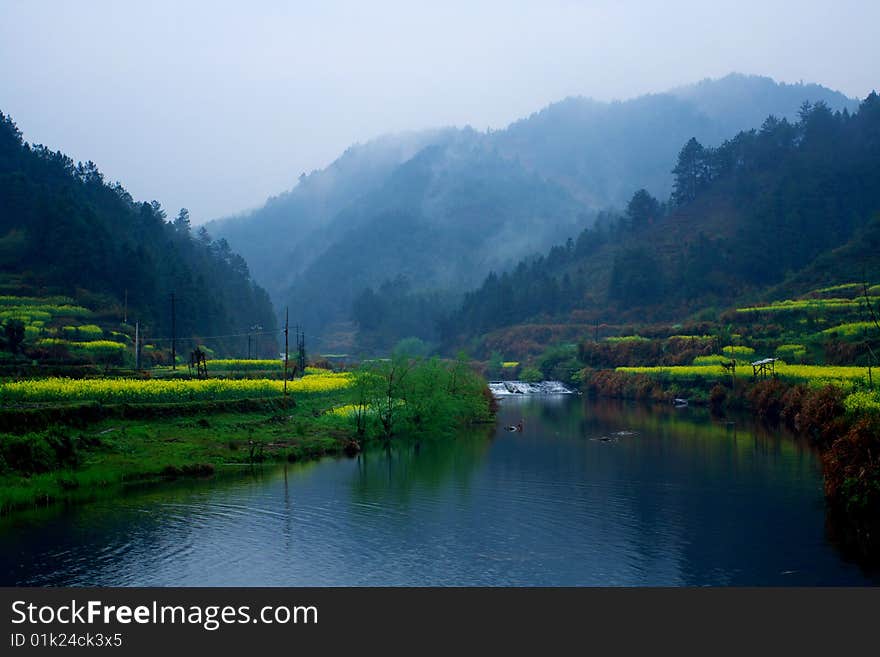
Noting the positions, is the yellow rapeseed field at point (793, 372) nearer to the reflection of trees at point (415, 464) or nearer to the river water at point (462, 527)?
the river water at point (462, 527)

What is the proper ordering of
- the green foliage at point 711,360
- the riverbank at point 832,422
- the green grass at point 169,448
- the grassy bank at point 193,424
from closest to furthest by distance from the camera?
the riverbank at point 832,422, the green grass at point 169,448, the grassy bank at point 193,424, the green foliage at point 711,360

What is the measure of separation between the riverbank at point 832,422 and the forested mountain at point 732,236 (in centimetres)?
3729

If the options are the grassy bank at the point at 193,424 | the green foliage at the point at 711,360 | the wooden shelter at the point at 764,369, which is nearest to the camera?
the grassy bank at the point at 193,424

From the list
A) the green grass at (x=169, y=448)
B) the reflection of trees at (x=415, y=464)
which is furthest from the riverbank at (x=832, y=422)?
the green grass at (x=169, y=448)

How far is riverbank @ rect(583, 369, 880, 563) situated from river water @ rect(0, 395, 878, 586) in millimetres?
1218

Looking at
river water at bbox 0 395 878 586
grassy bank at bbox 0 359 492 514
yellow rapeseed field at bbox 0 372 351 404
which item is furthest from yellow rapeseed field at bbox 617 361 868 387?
yellow rapeseed field at bbox 0 372 351 404

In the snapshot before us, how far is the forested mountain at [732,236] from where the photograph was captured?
124 m

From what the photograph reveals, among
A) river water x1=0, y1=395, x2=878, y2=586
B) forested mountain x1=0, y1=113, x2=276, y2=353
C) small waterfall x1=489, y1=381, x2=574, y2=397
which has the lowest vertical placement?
river water x1=0, y1=395, x2=878, y2=586

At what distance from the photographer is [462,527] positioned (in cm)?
2878

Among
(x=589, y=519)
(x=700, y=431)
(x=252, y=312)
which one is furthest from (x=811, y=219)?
(x=589, y=519)

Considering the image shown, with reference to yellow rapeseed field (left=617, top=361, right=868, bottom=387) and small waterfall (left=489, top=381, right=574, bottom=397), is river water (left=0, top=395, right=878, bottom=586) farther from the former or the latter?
small waterfall (left=489, top=381, right=574, bottom=397)

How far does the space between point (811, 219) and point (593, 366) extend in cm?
5263

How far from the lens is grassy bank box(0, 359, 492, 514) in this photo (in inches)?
1281
